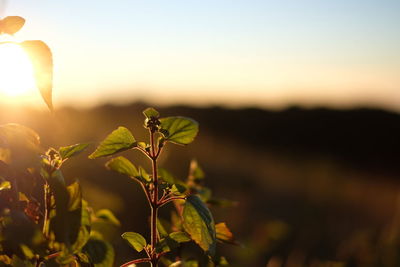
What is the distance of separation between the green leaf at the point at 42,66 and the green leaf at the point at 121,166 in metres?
0.13

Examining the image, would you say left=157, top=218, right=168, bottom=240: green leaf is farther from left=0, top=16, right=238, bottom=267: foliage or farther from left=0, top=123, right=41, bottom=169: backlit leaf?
left=0, top=123, right=41, bottom=169: backlit leaf

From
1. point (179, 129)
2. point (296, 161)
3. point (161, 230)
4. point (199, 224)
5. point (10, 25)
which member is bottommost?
point (296, 161)

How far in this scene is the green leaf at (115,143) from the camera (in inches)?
31.2

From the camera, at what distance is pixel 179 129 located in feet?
2.67

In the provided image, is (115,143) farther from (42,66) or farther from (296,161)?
(296,161)

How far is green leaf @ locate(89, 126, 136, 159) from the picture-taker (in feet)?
2.60

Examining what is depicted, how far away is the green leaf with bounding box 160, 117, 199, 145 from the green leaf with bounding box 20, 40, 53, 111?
179mm

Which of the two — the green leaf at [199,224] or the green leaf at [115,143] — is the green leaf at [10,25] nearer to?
the green leaf at [115,143]

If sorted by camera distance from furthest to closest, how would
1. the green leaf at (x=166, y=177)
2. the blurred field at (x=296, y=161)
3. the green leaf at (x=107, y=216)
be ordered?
the blurred field at (x=296, y=161) < the green leaf at (x=107, y=216) < the green leaf at (x=166, y=177)

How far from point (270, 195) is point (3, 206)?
10.4 meters

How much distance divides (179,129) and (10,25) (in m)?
0.31

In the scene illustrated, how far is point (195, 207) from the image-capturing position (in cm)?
77

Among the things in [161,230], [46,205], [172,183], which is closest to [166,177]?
[172,183]

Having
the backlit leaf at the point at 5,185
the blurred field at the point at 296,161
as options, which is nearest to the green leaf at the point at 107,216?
the backlit leaf at the point at 5,185
